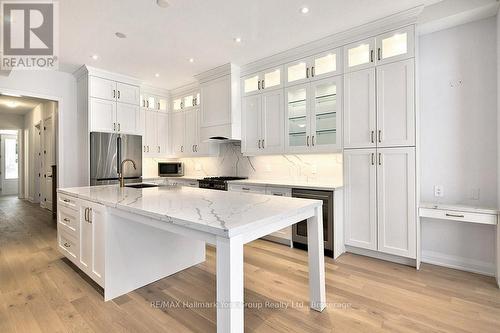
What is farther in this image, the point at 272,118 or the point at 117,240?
the point at 272,118

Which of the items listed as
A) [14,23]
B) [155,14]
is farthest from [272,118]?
[14,23]

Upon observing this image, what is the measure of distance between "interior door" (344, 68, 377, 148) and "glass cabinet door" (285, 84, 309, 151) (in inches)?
21.8

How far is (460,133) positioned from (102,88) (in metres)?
5.20

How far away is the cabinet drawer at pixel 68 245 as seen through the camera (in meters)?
2.59

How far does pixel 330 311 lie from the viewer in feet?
6.45

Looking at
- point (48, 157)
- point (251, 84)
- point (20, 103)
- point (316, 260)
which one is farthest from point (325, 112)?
point (20, 103)

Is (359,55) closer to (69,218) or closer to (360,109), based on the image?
(360,109)

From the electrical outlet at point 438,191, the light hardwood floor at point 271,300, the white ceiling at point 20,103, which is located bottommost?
the light hardwood floor at point 271,300

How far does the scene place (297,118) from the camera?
3.64 m

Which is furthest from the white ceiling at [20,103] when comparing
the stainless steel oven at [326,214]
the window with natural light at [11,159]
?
the stainless steel oven at [326,214]

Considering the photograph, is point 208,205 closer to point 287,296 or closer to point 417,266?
point 287,296

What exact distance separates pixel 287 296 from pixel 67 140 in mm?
4544

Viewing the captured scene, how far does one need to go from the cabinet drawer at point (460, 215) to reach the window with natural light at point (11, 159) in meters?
12.5

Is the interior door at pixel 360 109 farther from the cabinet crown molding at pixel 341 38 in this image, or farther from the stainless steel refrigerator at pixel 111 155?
the stainless steel refrigerator at pixel 111 155
